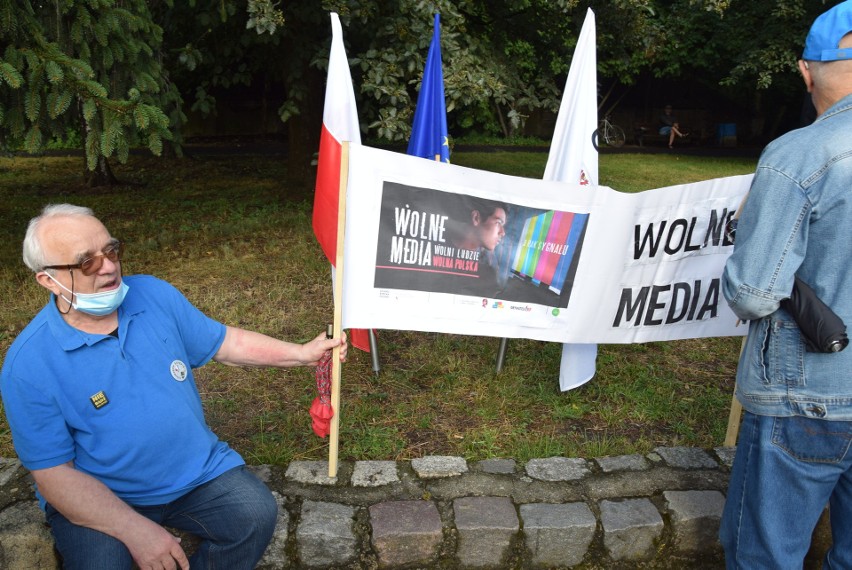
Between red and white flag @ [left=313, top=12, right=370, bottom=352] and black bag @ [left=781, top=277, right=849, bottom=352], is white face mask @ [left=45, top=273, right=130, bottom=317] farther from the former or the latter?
black bag @ [left=781, top=277, right=849, bottom=352]

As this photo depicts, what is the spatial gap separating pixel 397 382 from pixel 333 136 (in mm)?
1648

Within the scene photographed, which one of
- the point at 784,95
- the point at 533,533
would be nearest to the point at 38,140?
the point at 533,533

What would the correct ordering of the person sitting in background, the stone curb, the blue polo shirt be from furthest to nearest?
1. the person sitting in background
2. the stone curb
3. the blue polo shirt

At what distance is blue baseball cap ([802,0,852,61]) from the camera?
1946 mm

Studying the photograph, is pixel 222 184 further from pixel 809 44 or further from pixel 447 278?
pixel 809 44

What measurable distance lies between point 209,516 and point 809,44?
8.03ft

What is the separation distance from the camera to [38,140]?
4805 mm

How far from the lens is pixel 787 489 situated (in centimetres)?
220

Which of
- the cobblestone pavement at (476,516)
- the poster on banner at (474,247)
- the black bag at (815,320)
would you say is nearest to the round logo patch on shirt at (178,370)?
the cobblestone pavement at (476,516)

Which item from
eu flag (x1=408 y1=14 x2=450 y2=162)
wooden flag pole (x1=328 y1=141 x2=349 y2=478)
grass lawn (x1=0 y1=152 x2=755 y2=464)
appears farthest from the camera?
eu flag (x1=408 y1=14 x2=450 y2=162)

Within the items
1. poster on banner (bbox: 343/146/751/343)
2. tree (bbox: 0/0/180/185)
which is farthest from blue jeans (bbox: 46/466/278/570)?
tree (bbox: 0/0/180/185)

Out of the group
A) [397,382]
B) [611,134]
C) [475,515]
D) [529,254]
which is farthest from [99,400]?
[611,134]

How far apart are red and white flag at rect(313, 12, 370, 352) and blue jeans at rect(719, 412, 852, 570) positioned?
1800 millimetres

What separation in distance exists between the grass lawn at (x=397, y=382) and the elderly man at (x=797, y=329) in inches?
53.6
